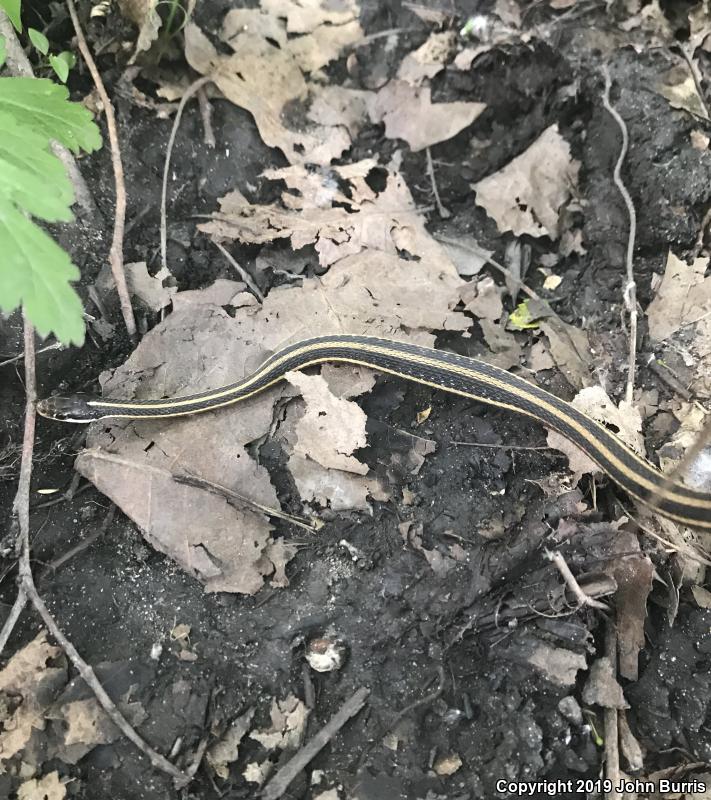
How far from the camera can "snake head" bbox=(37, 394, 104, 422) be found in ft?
11.4

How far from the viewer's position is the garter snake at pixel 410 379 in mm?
3395

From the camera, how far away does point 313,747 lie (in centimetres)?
285

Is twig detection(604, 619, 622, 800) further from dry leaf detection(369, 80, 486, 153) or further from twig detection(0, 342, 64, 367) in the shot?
dry leaf detection(369, 80, 486, 153)

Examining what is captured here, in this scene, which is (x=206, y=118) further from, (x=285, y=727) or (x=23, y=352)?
(x=285, y=727)

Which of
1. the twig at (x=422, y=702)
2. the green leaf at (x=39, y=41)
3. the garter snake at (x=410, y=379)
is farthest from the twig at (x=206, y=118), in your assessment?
the twig at (x=422, y=702)

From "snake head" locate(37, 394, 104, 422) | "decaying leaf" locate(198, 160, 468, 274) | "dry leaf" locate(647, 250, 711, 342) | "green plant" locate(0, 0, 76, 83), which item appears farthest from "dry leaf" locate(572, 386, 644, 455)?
"green plant" locate(0, 0, 76, 83)

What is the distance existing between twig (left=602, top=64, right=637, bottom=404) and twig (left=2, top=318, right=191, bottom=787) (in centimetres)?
339

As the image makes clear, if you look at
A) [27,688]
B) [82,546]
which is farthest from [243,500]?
[27,688]

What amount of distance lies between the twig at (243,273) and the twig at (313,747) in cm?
261

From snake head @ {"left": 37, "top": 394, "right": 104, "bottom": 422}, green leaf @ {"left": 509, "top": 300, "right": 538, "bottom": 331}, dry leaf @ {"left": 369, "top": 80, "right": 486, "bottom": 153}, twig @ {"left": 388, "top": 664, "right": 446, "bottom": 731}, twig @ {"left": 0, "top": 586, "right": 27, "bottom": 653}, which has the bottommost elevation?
twig @ {"left": 388, "top": 664, "right": 446, "bottom": 731}

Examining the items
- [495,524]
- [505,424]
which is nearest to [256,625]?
[495,524]

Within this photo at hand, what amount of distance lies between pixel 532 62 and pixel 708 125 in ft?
4.65

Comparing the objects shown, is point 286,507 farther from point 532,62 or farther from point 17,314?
point 532,62

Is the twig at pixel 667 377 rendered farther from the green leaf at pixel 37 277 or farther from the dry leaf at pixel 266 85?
the green leaf at pixel 37 277
